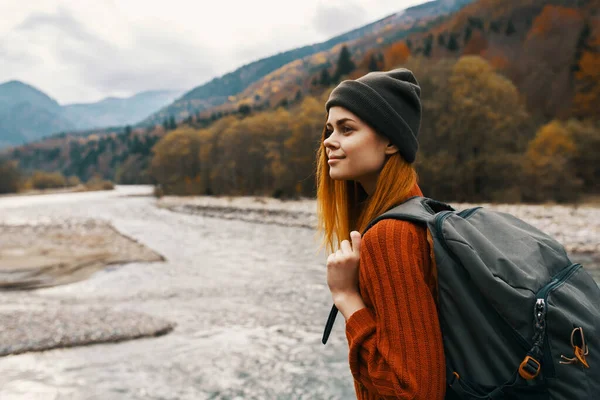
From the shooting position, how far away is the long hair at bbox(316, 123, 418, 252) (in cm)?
138

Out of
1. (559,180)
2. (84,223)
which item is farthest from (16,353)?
(559,180)

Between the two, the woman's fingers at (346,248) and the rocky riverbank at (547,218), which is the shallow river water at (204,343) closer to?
the woman's fingers at (346,248)

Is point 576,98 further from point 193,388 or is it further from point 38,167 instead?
point 38,167

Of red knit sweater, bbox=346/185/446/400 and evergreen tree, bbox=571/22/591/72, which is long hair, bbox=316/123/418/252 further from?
evergreen tree, bbox=571/22/591/72

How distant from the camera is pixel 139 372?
6.32m

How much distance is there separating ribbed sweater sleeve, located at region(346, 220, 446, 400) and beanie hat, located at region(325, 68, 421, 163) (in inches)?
14.3

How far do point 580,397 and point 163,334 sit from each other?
26.4 feet

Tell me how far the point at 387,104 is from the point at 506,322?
74 cm

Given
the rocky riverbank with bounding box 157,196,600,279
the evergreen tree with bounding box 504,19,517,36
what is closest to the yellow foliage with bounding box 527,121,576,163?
the rocky riverbank with bounding box 157,196,600,279

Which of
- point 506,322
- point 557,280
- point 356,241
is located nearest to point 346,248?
point 356,241

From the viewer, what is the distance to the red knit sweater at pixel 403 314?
42.1 inches

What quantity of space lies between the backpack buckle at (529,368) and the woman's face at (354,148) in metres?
0.71

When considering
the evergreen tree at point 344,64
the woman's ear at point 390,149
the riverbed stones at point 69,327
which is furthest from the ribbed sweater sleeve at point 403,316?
the evergreen tree at point 344,64

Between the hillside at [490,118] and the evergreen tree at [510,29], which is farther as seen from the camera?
the evergreen tree at [510,29]
